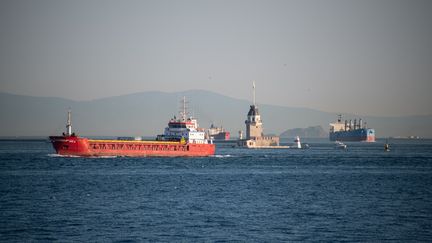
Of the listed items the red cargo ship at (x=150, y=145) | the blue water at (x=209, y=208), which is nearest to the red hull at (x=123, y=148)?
the red cargo ship at (x=150, y=145)

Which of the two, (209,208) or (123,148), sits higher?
(123,148)

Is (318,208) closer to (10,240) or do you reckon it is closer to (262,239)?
(262,239)

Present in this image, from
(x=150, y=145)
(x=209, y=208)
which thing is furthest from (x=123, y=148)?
(x=209, y=208)

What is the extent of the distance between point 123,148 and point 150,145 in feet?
15.5

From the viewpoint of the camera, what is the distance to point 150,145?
103m

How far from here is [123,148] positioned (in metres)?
99.8

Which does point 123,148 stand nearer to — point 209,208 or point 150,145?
point 150,145

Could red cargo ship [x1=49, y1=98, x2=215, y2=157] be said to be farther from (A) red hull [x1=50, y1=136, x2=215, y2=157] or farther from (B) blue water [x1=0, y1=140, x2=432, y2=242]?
(B) blue water [x1=0, y1=140, x2=432, y2=242]

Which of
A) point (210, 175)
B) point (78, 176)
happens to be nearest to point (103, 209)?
point (78, 176)

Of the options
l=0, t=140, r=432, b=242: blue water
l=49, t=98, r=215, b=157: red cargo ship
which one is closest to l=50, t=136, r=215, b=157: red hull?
l=49, t=98, r=215, b=157: red cargo ship

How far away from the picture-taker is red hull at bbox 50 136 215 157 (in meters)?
92.3

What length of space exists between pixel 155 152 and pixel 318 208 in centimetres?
6376

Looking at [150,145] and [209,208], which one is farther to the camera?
[150,145]

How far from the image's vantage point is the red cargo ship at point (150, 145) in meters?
92.5
